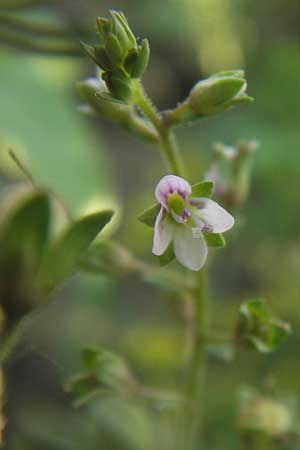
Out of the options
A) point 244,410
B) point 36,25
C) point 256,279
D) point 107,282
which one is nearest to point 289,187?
point 256,279

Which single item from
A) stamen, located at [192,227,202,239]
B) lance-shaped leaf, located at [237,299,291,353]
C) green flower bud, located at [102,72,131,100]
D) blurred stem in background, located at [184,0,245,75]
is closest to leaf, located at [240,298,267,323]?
lance-shaped leaf, located at [237,299,291,353]

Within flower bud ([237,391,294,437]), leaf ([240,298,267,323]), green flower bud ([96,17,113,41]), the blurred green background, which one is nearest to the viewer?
green flower bud ([96,17,113,41])

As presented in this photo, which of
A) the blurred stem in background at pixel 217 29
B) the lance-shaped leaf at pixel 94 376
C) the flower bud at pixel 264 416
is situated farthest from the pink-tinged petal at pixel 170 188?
the blurred stem in background at pixel 217 29

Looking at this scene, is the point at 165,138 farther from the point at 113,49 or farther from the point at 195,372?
the point at 195,372

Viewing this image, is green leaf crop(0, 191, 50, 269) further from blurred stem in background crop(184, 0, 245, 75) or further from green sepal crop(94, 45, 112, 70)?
blurred stem in background crop(184, 0, 245, 75)

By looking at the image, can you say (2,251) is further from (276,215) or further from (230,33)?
(230,33)

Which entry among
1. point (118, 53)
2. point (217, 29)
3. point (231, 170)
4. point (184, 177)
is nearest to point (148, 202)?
point (217, 29)
